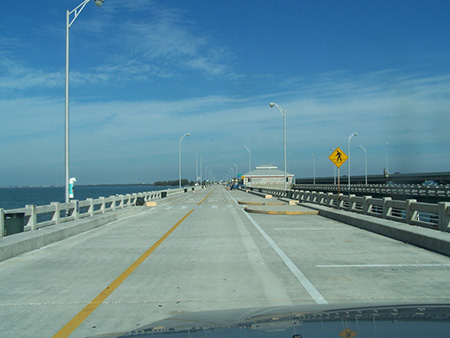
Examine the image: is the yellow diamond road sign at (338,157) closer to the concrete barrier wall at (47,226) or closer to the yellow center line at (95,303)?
the concrete barrier wall at (47,226)

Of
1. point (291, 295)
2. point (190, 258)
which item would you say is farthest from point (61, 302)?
point (190, 258)

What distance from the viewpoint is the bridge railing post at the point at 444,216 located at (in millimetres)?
13609

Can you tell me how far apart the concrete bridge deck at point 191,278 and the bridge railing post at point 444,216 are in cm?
156

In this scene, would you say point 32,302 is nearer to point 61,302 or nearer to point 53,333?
point 61,302

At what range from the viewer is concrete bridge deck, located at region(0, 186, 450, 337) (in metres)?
6.62

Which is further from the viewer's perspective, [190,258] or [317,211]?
[317,211]

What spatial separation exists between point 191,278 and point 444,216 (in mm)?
8660

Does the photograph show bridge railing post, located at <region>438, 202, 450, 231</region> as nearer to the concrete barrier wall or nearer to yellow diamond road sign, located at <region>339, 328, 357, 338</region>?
yellow diamond road sign, located at <region>339, 328, 357, 338</region>

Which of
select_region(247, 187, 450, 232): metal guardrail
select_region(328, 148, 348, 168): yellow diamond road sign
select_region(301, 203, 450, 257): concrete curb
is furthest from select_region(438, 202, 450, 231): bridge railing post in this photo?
select_region(328, 148, 348, 168): yellow diamond road sign

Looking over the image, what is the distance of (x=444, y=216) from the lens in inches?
540

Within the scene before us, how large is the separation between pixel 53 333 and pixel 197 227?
45.1ft

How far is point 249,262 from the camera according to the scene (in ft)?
35.3

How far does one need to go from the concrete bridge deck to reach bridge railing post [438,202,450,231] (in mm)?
1556

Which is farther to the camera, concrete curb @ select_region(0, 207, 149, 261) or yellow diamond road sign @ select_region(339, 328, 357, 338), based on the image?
concrete curb @ select_region(0, 207, 149, 261)
